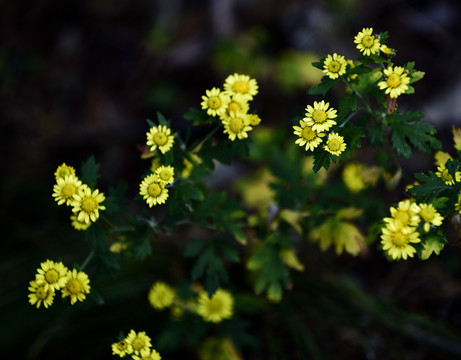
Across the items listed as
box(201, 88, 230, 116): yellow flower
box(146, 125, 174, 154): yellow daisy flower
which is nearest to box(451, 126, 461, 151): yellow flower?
box(201, 88, 230, 116): yellow flower

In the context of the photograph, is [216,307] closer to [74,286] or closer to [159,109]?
[74,286]

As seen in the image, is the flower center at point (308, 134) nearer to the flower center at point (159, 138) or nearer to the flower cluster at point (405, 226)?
the flower cluster at point (405, 226)

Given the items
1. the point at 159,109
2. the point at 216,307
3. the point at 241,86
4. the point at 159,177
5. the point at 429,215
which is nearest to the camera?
the point at 429,215

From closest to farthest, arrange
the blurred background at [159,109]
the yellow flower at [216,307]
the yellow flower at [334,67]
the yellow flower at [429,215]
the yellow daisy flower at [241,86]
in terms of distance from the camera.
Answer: the yellow flower at [429,215], the yellow flower at [334,67], the yellow daisy flower at [241,86], the yellow flower at [216,307], the blurred background at [159,109]

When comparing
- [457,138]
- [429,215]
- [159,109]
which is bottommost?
[429,215]

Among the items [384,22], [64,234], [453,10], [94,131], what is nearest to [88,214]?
[64,234]

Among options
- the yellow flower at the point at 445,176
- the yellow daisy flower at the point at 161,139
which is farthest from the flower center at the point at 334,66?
the yellow daisy flower at the point at 161,139

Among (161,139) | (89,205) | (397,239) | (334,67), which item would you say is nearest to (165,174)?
(161,139)
